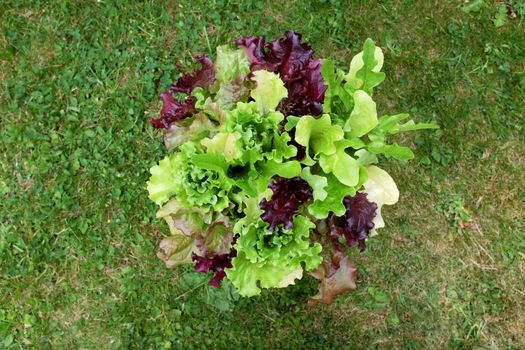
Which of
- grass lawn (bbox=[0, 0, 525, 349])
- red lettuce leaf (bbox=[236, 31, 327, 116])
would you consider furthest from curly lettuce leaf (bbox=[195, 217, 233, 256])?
grass lawn (bbox=[0, 0, 525, 349])

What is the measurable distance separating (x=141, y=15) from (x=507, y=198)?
8.97 feet

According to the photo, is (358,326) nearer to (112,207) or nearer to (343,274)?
(343,274)

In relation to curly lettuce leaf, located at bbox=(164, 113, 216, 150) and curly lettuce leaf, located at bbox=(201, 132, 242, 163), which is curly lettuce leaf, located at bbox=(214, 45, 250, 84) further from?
curly lettuce leaf, located at bbox=(201, 132, 242, 163)

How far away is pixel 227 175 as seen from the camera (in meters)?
2.12

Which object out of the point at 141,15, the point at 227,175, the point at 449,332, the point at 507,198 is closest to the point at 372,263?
the point at 449,332

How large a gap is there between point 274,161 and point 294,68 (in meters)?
0.42

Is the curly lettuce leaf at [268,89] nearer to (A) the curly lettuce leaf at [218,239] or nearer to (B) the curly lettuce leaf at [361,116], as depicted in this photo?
(B) the curly lettuce leaf at [361,116]

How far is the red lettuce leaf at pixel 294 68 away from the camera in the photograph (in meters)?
2.18

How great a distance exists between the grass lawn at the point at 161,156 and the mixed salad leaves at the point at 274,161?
106 cm

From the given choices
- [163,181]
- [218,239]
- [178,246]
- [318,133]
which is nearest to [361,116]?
[318,133]

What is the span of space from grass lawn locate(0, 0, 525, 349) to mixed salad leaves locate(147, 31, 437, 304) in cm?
106

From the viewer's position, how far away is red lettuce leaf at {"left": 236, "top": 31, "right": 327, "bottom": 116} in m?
2.18

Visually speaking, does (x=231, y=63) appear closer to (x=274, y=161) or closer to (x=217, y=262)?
(x=274, y=161)

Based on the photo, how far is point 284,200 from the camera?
2.17m
